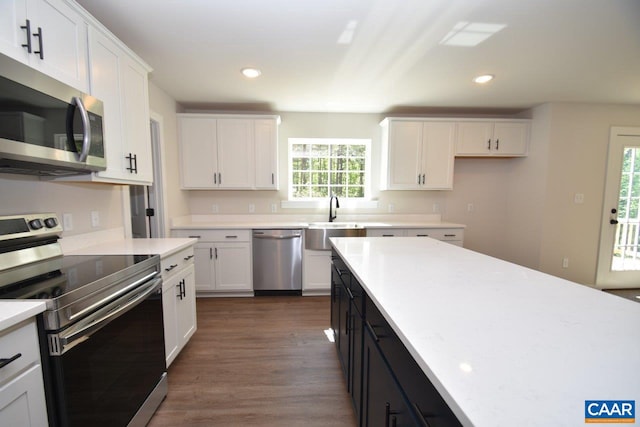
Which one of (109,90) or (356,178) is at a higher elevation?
(109,90)

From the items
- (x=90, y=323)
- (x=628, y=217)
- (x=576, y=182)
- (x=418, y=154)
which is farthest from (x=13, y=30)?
(x=628, y=217)

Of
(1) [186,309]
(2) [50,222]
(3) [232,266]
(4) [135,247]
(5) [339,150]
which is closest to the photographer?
(2) [50,222]

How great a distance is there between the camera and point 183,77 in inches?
100

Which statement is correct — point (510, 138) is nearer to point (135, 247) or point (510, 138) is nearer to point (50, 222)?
point (135, 247)

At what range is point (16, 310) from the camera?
0.81 m

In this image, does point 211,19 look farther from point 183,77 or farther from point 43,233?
point 43,233

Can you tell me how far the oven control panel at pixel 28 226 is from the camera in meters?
1.19

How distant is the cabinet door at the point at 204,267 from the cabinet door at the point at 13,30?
2.22 m

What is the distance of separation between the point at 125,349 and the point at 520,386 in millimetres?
1576

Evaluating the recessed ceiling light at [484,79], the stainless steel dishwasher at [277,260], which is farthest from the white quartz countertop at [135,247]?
the recessed ceiling light at [484,79]

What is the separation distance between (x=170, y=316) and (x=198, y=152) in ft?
7.02

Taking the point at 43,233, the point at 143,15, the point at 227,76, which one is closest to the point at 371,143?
the point at 227,76

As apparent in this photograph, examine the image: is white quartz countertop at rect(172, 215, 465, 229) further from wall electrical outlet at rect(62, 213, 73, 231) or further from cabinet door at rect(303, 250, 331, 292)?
wall electrical outlet at rect(62, 213, 73, 231)

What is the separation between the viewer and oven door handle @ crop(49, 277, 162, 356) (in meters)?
0.92
